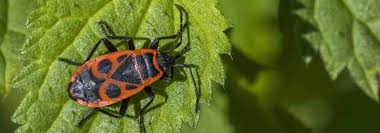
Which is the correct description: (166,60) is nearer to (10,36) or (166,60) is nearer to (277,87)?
(10,36)

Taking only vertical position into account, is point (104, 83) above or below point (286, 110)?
above

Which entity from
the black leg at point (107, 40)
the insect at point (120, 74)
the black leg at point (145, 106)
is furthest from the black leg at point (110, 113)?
the black leg at point (107, 40)

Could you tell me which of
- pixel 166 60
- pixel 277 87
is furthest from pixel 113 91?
pixel 277 87

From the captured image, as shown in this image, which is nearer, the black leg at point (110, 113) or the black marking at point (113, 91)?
the black leg at point (110, 113)

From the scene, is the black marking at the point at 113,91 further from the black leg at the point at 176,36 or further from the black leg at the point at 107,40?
the black leg at the point at 176,36

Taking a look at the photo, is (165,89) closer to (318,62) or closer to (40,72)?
(40,72)

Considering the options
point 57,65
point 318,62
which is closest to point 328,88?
point 318,62
